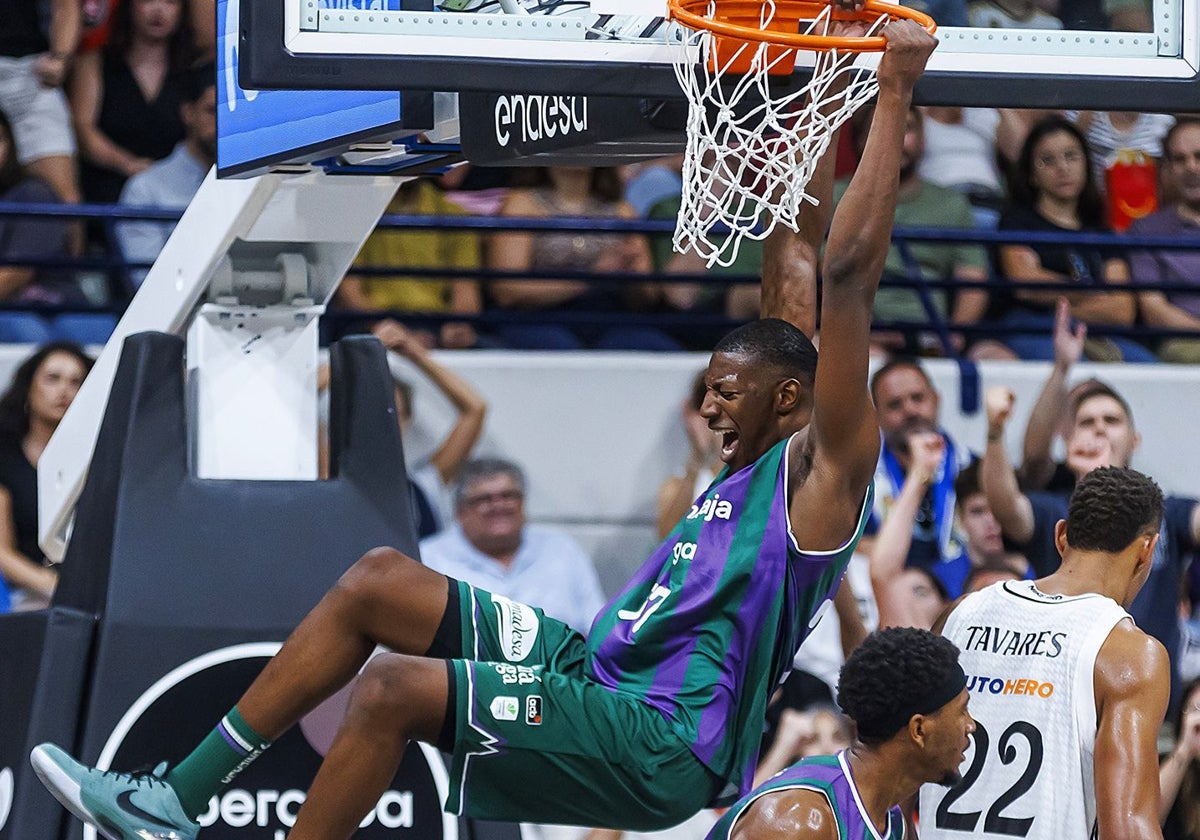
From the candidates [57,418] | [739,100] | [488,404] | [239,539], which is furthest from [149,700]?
[488,404]

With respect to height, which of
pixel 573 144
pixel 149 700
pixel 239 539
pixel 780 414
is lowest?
pixel 149 700

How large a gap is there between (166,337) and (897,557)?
3001 mm

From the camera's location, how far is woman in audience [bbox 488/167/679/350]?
7699 millimetres

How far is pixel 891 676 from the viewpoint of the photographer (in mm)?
3598

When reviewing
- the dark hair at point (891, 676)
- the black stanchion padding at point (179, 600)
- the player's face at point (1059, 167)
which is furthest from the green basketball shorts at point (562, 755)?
the player's face at point (1059, 167)

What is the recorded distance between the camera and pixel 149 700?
14.2 ft

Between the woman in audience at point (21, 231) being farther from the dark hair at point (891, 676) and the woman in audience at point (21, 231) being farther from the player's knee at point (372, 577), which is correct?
the dark hair at point (891, 676)

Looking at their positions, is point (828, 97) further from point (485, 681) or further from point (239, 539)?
point (239, 539)

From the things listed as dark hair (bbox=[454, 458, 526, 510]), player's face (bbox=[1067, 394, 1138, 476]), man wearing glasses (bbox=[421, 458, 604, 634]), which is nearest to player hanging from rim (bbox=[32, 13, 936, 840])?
man wearing glasses (bbox=[421, 458, 604, 634])

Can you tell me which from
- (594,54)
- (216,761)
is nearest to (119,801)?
(216,761)

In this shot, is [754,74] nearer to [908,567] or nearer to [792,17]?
[792,17]

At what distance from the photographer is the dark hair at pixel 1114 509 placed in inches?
156

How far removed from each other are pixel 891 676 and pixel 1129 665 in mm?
551

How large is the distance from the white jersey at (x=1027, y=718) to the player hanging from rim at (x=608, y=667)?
0.60 meters
